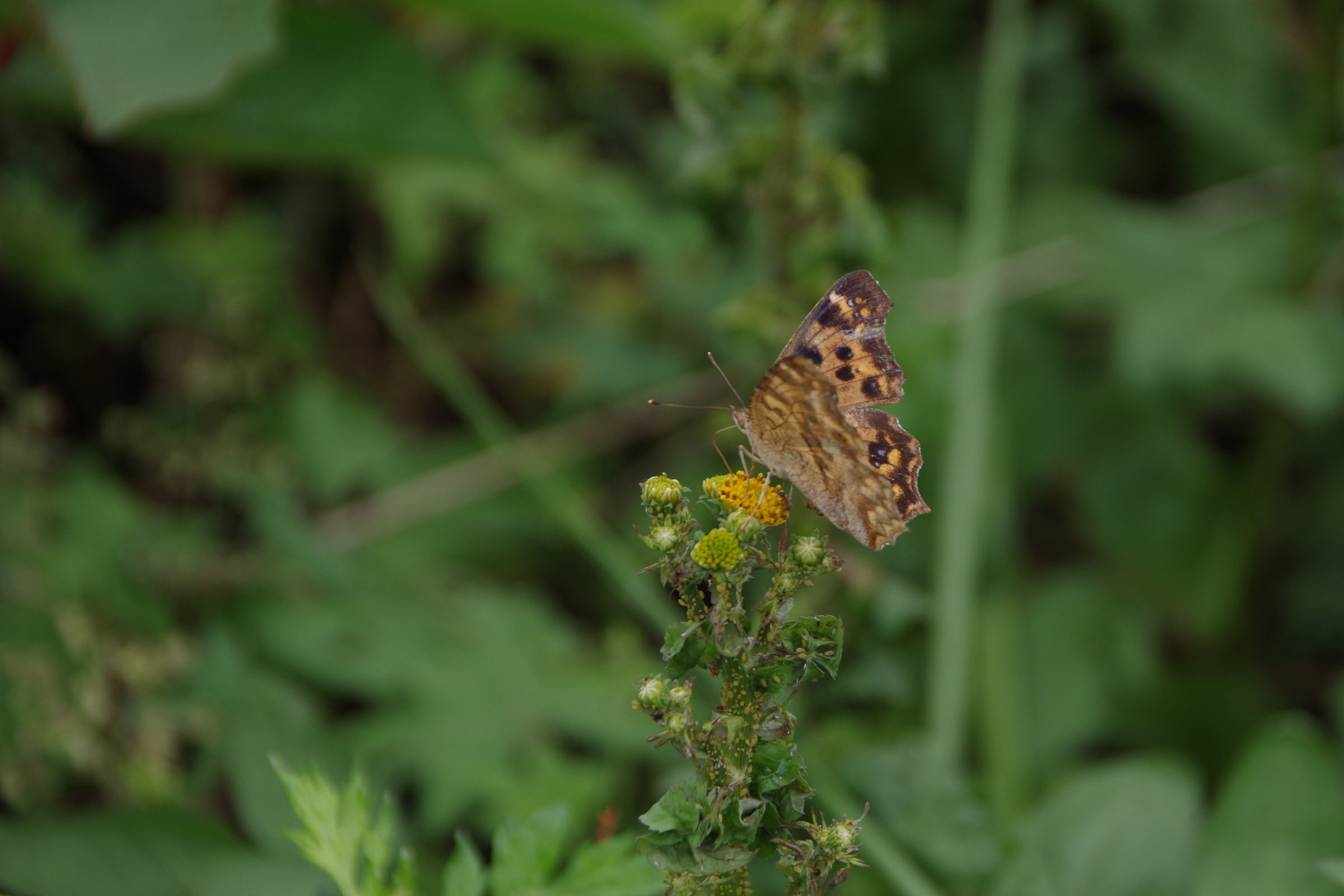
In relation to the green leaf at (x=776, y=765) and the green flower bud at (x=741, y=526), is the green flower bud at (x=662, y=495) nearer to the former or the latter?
the green flower bud at (x=741, y=526)

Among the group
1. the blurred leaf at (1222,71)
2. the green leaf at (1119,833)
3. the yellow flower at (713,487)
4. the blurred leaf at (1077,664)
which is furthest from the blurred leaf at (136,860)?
the blurred leaf at (1222,71)

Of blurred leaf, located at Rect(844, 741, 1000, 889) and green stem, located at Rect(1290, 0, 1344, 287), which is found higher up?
green stem, located at Rect(1290, 0, 1344, 287)

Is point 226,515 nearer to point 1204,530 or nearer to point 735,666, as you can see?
point 735,666

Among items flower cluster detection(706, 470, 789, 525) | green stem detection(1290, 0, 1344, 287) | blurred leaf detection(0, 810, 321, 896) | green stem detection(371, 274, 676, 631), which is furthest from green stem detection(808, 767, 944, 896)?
green stem detection(1290, 0, 1344, 287)

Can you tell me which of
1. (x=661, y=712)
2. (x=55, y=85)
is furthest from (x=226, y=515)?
(x=661, y=712)

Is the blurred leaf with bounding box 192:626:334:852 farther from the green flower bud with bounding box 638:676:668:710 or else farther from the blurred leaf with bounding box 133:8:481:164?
the blurred leaf with bounding box 133:8:481:164

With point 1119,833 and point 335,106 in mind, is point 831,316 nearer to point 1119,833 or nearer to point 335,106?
point 1119,833

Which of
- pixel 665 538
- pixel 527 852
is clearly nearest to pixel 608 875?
pixel 527 852
